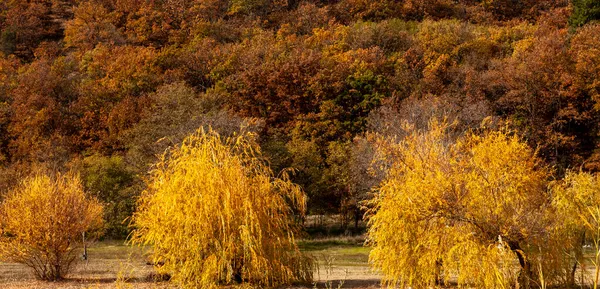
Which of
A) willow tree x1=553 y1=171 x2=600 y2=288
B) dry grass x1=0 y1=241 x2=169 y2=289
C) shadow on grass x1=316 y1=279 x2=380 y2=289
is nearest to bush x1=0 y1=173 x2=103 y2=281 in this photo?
dry grass x1=0 y1=241 x2=169 y2=289

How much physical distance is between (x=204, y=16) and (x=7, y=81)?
3302 cm

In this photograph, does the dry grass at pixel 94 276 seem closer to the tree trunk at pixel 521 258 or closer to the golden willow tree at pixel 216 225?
the golden willow tree at pixel 216 225

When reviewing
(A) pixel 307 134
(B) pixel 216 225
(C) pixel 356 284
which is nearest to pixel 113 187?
(A) pixel 307 134

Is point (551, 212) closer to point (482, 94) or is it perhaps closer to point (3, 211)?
point (3, 211)

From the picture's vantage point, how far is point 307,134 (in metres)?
56.3

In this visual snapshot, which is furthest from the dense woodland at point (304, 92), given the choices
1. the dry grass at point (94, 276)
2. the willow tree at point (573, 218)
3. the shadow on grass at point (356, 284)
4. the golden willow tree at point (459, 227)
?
the golden willow tree at point (459, 227)

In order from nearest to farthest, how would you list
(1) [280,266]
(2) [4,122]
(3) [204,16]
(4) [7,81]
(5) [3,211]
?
(1) [280,266], (5) [3,211], (2) [4,122], (4) [7,81], (3) [204,16]

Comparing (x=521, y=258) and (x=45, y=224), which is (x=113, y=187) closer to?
(x=45, y=224)

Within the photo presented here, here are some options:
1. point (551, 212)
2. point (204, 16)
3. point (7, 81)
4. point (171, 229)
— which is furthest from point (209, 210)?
point (204, 16)

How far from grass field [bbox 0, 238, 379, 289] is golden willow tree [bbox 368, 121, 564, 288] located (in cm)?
172

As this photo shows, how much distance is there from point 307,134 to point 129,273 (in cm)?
3411

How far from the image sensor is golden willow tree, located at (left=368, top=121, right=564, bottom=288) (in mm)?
15570

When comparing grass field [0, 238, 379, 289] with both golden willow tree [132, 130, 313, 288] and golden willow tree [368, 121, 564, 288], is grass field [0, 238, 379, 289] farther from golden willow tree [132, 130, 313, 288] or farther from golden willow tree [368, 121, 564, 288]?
golden willow tree [368, 121, 564, 288]

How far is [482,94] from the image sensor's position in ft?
179
